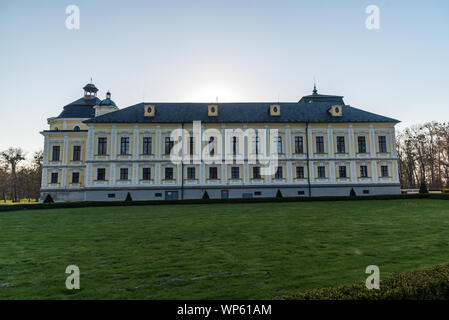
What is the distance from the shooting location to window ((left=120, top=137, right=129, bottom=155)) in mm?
33688

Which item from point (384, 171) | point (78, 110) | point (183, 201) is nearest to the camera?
point (183, 201)

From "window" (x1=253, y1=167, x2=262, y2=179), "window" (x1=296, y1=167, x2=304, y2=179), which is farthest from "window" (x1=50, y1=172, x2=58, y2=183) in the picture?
"window" (x1=296, y1=167, x2=304, y2=179)

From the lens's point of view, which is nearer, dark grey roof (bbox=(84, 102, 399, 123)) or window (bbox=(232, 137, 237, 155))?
window (bbox=(232, 137, 237, 155))

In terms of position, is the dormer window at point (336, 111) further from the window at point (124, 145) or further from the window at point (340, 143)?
the window at point (124, 145)

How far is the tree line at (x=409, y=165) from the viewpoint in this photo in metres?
50.6

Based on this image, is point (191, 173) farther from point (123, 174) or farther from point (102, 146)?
point (102, 146)

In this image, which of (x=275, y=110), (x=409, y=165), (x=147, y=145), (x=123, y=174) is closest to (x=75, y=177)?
(x=123, y=174)

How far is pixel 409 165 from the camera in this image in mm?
54906

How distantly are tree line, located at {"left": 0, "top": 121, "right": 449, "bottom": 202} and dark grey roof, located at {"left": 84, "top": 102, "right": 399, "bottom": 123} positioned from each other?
24.5 m

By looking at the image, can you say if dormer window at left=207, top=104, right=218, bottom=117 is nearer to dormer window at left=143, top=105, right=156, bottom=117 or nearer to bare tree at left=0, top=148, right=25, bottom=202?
dormer window at left=143, top=105, right=156, bottom=117

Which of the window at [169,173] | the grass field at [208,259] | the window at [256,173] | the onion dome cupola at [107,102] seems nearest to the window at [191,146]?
the window at [169,173]

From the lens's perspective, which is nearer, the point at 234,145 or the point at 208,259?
the point at 208,259

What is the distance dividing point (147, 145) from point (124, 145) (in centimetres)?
293

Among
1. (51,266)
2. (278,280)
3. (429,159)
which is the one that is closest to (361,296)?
(278,280)
